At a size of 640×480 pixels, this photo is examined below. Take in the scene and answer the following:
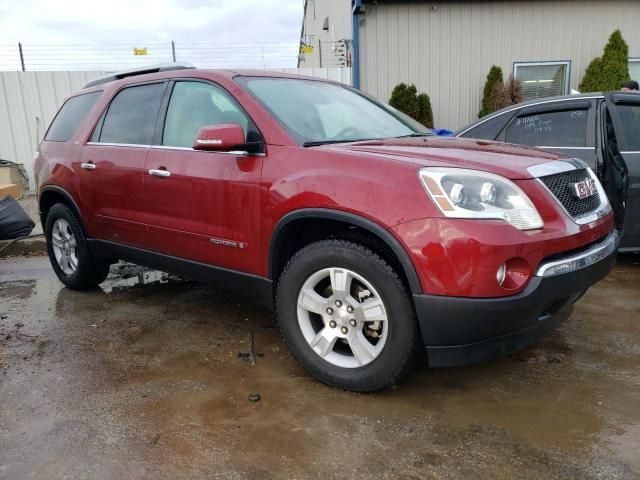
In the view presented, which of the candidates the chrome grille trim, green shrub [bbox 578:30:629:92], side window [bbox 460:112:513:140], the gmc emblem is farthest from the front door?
green shrub [bbox 578:30:629:92]

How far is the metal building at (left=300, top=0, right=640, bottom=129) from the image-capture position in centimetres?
972

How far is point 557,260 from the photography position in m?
2.41

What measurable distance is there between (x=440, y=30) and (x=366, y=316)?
8.62 metres

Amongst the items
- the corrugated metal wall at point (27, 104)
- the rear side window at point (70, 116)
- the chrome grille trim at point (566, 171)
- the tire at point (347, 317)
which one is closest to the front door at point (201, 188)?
the tire at point (347, 317)

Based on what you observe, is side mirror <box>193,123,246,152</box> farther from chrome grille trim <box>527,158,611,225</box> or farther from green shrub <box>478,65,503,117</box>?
green shrub <box>478,65,503,117</box>

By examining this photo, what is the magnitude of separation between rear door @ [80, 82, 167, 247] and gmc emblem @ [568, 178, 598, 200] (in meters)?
2.70

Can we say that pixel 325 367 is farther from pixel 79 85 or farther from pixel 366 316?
pixel 79 85

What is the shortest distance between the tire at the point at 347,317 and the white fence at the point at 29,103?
7880 millimetres

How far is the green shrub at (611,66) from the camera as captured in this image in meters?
9.81

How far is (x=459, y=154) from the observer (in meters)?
2.68

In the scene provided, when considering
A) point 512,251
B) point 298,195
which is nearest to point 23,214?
point 298,195

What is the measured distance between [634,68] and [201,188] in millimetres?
10422

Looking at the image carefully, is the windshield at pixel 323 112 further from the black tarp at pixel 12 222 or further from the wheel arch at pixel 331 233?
the black tarp at pixel 12 222

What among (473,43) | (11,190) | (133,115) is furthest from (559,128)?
(11,190)
